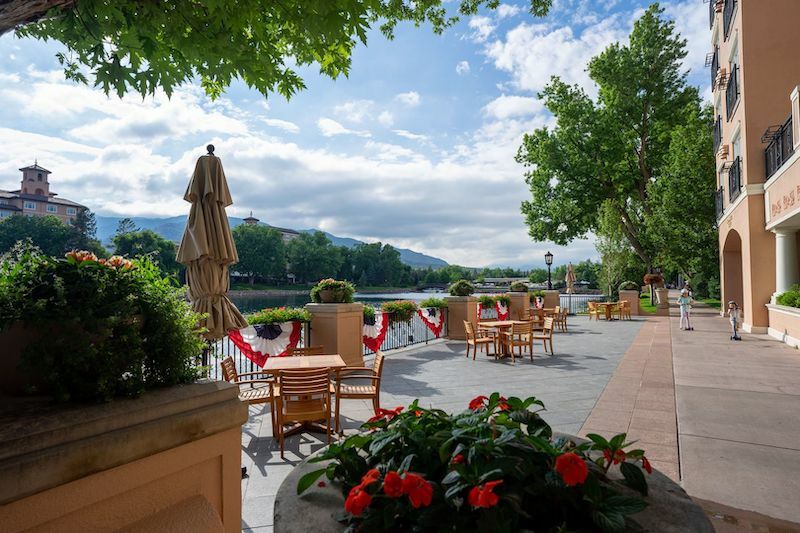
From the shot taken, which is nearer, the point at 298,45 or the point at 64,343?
the point at 64,343

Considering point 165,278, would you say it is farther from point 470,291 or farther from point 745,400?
point 470,291

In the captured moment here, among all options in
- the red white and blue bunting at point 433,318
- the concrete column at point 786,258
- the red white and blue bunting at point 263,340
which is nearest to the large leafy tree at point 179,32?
the red white and blue bunting at point 263,340

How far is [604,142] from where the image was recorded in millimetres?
29750

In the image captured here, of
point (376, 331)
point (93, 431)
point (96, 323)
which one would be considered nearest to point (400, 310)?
point (376, 331)

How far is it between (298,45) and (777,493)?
5.70 m

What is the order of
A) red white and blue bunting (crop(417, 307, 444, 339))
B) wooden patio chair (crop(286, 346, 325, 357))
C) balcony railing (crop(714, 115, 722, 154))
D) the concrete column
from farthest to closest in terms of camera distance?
balcony railing (crop(714, 115, 722, 154)), red white and blue bunting (crop(417, 307, 444, 339)), the concrete column, wooden patio chair (crop(286, 346, 325, 357))

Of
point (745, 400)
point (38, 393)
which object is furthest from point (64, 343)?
point (745, 400)

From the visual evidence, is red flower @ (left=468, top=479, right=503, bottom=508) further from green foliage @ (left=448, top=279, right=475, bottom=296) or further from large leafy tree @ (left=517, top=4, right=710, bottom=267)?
large leafy tree @ (left=517, top=4, right=710, bottom=267)

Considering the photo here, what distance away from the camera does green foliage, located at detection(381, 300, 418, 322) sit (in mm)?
11367

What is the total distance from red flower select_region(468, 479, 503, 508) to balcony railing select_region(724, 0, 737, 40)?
20.8 metres

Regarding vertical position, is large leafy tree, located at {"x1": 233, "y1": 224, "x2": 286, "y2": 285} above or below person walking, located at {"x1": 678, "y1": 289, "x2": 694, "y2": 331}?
above

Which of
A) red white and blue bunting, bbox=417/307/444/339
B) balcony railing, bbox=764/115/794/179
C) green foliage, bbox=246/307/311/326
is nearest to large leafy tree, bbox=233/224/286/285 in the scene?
red white and blue bunting, bbox=417/307/444/339

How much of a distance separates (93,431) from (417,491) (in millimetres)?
1413

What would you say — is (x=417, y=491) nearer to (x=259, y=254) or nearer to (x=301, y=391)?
(x=301, y=391)
